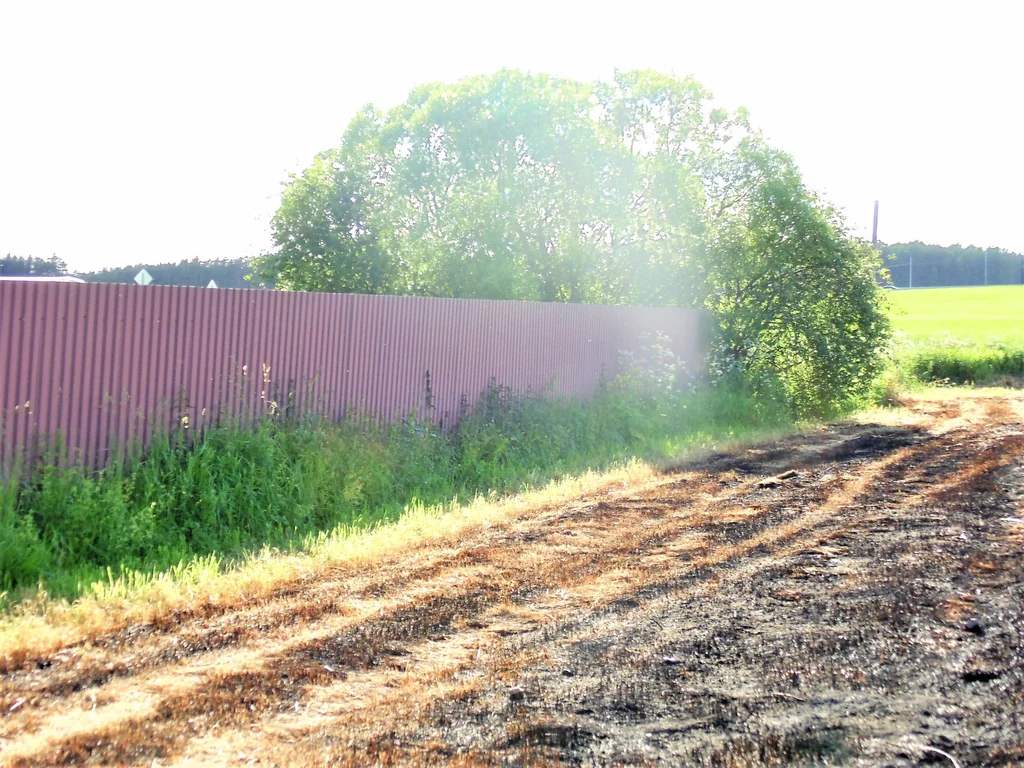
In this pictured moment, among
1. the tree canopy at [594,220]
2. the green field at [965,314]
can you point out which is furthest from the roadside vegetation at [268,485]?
the green field at [965,314]

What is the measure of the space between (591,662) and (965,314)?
5339 cm

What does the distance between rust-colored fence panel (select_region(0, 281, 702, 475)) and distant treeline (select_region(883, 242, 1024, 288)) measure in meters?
79.5

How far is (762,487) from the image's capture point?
372 inches

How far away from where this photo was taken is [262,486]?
772cm

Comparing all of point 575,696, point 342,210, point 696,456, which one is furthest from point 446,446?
point 342,210

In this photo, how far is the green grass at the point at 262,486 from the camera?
6.15 meters

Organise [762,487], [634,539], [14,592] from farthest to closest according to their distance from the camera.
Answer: [762,487]
[634,539]
[14,592]

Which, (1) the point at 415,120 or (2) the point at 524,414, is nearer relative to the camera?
(2) the point at 524,414

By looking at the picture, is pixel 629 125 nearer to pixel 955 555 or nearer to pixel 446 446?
pixel 446 446

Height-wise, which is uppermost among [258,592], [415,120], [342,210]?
[415,120]

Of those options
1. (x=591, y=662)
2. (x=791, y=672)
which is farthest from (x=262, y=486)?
(x=791, y=672)

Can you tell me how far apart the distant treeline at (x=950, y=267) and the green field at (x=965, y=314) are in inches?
573

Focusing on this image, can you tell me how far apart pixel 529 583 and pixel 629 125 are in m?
16.6

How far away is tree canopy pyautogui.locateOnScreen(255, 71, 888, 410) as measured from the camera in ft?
57.4
